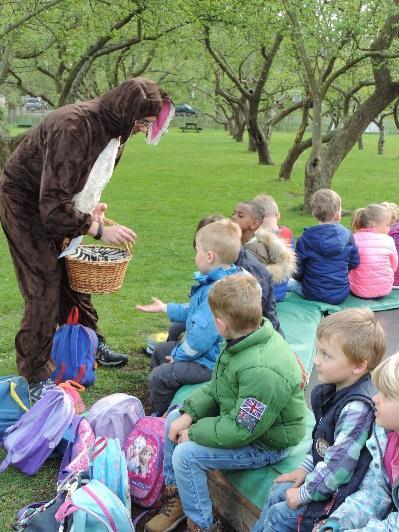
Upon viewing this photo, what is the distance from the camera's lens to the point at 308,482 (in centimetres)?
245

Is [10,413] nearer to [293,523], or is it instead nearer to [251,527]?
[251,527]

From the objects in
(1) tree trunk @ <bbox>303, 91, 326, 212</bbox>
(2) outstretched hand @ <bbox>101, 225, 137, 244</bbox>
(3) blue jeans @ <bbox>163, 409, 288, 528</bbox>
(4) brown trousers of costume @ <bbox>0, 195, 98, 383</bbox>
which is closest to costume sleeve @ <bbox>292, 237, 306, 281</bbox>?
(2) outstretched hand @ <bbox>101, 225, 137, 244</bbox>

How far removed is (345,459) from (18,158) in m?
2.68

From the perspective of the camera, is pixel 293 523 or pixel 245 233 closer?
pixel 293 523

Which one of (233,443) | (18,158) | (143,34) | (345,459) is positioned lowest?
(233,443)

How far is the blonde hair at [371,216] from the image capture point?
6.01 metres

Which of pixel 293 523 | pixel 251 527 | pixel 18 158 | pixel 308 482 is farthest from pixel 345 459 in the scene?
pixel 18 158

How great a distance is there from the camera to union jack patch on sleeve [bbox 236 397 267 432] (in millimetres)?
2770

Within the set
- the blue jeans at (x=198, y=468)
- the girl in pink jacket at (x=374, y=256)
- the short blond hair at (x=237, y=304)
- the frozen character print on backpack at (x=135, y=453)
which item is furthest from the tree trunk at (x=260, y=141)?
the blue jeans at (x=198, y=468)

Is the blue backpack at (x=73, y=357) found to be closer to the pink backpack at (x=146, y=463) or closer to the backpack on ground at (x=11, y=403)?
the backpack on ground at (x=11, y=403)

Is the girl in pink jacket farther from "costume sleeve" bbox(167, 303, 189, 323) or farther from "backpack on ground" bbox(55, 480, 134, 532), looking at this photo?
"backpack on ground" bbox(55, 480, 134, 532)

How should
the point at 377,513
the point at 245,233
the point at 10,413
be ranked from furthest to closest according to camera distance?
the point at 245,233
the point at 10,413
the point at 377,513

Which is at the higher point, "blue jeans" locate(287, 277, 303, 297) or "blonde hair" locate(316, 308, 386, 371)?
"blonde hair" locate(316, 308, 386, 371)

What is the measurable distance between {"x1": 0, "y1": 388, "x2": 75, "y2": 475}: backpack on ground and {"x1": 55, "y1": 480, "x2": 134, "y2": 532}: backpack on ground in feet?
2.09
